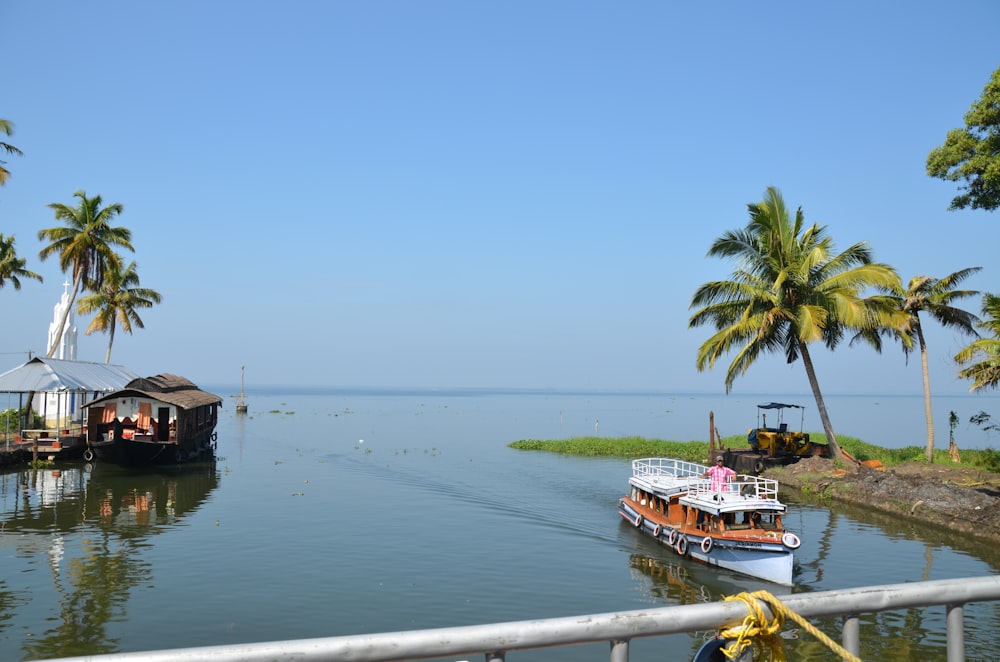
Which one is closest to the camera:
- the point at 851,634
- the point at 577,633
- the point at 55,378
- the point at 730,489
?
the point at 577,633

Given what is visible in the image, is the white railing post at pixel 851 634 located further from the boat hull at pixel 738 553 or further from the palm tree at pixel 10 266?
the palm tree at pixel 10 266

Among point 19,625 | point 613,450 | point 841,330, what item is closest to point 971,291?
point 841,330

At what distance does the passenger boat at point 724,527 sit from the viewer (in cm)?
2166

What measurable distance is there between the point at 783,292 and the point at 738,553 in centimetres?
1985

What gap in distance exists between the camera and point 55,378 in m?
45.2

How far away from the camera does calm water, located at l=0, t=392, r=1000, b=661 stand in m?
17.5

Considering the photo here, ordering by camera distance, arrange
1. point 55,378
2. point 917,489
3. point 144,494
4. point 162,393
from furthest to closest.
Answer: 1. point 162,393
2. point 55,378
3. point 144,494
4. point 917,489

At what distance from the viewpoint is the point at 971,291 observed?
3966 centimetres


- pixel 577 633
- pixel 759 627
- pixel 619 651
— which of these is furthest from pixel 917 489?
pixel 577 633

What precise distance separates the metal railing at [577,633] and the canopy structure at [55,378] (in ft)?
159

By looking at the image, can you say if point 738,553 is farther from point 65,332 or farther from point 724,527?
point 65,332

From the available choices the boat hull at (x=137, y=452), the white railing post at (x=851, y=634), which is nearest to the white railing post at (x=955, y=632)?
the white railing post at (x=851, y=634)

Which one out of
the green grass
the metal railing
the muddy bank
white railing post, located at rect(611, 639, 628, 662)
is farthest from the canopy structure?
white railing post, located at rect(611, 639, 628, 662)

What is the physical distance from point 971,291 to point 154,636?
42.6 metres
